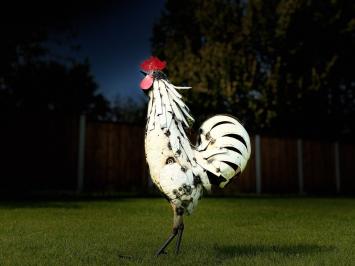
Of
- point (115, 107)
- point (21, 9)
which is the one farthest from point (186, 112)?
point (115, 107)

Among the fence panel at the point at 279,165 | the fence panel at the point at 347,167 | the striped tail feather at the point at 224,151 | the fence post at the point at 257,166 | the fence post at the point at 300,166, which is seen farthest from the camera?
the fence panel at the point at 347,167

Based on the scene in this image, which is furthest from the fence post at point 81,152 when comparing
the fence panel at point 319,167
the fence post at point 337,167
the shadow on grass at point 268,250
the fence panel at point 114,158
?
the fence post at point 337,167

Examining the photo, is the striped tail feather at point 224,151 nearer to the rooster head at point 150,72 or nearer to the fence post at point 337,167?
Answer: the rooster head at point 150,72

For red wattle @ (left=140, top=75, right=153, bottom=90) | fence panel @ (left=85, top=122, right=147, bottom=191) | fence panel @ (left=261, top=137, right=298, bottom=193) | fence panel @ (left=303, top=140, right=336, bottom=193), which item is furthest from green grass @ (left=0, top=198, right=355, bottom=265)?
fence panel @ (left=303, top=140, right=336, bottom=193)

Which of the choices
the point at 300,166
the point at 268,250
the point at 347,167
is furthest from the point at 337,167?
the point at 268,250

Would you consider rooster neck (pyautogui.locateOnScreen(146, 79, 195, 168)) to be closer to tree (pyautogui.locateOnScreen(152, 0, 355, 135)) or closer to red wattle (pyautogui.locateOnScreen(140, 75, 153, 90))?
red wattle (pyautogui.locateOnScreen(140, 75, 153, 90))

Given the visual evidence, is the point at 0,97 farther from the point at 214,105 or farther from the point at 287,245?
the point at 287,245

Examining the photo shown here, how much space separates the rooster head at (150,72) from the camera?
17.7ft

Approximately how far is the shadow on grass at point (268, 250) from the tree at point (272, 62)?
15203 millimetres

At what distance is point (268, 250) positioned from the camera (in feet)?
18.8

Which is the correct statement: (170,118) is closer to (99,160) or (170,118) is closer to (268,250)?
(268,250)

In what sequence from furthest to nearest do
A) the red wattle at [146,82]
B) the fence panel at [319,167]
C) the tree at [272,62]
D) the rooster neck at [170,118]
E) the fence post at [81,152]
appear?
the tree at [272,62], the fence panel at [319,167], the fence post at [81,152], the red wattle at [146,82], the rooster neck at [170,118]

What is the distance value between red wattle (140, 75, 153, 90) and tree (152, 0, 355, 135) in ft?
51.1

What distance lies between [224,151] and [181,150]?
46cm
